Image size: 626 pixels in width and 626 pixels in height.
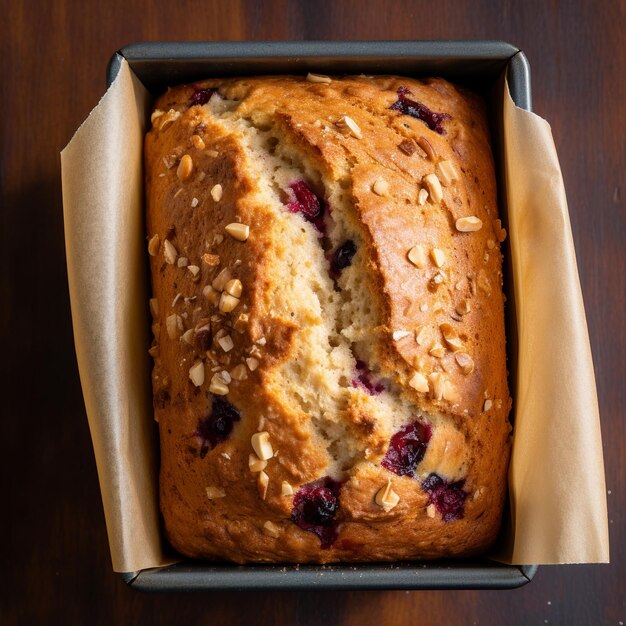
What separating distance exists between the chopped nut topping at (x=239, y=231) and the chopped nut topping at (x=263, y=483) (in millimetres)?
429

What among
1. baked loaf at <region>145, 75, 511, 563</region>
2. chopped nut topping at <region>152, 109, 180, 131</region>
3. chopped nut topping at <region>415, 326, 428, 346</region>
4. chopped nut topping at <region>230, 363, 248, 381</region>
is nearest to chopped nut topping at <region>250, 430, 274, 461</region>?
baked loaf at <region>145, 75, 511, 563</region>

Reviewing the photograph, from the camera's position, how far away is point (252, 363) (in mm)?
1390

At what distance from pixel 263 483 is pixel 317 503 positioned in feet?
0.35

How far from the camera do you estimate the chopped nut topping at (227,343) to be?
1.41 metres

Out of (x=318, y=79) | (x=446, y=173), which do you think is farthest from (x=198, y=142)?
(x=446, y=173)

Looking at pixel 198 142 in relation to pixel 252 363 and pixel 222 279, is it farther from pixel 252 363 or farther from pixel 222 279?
pixel 252 363

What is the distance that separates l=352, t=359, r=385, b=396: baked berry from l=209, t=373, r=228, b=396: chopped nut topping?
235mm

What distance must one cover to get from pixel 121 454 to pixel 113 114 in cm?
67

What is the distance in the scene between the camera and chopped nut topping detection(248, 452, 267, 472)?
141 centimetres

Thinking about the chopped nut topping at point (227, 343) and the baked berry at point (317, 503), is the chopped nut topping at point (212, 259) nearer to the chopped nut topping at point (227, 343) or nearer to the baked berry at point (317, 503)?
the chopped nut topping at point (227, 343)

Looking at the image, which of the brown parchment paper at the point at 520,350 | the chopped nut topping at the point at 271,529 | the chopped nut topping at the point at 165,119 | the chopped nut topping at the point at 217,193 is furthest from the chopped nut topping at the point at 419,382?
the chopped nut topping at the point at 165,119

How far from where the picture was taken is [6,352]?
6.08ft

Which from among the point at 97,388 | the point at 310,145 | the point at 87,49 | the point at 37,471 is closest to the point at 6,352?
the point at 37,471

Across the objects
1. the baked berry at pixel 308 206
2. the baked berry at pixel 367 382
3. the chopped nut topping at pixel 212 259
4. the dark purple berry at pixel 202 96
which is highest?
the dark purple berry at pixel 202 96
